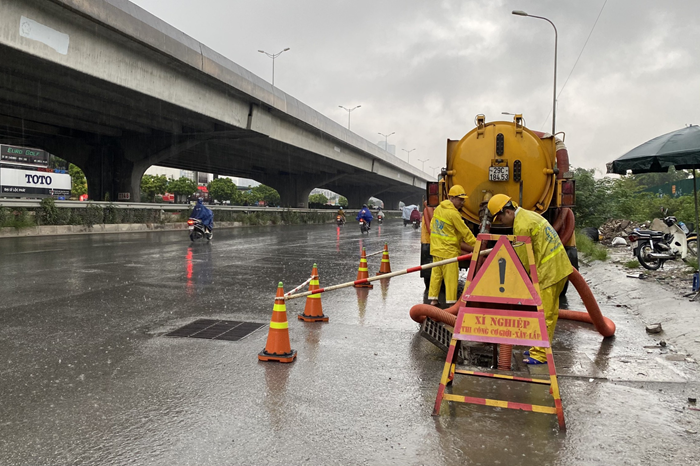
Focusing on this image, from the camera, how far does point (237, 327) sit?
259 inches

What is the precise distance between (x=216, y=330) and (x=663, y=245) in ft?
31.6

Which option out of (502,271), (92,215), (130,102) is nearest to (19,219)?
(92,215)

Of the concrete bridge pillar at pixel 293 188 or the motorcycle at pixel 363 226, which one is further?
the concrete bridge pillar at pixel 293 188

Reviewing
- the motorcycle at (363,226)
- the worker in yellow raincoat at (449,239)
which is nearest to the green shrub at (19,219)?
the motorcycle at (363,226)

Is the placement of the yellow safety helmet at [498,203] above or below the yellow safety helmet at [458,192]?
below

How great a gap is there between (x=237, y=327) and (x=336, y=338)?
129 cm

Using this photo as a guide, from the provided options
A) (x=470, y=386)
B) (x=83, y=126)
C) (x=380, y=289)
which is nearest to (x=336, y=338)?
(x=470, y=386)

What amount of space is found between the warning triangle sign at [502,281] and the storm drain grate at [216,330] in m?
3.02

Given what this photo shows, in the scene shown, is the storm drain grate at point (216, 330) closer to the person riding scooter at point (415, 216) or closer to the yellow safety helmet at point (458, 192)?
the yellow safety helmet at point (458, 192)

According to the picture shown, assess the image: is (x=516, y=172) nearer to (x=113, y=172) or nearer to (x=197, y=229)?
(x=197, y=229)

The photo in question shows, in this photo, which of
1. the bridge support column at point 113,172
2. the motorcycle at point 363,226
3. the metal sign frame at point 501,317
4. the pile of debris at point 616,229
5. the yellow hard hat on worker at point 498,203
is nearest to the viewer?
the metal sign frame at point 501,317

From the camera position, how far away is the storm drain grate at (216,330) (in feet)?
20.0

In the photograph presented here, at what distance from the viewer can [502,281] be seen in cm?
415

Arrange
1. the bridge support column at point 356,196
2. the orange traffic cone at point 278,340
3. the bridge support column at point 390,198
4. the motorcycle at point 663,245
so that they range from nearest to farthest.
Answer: the orange traffic cone at point 278,340 → the motorcycle at point 663,245 → the bridge support column at point 356,196 → the bridge support column at point 390,198
